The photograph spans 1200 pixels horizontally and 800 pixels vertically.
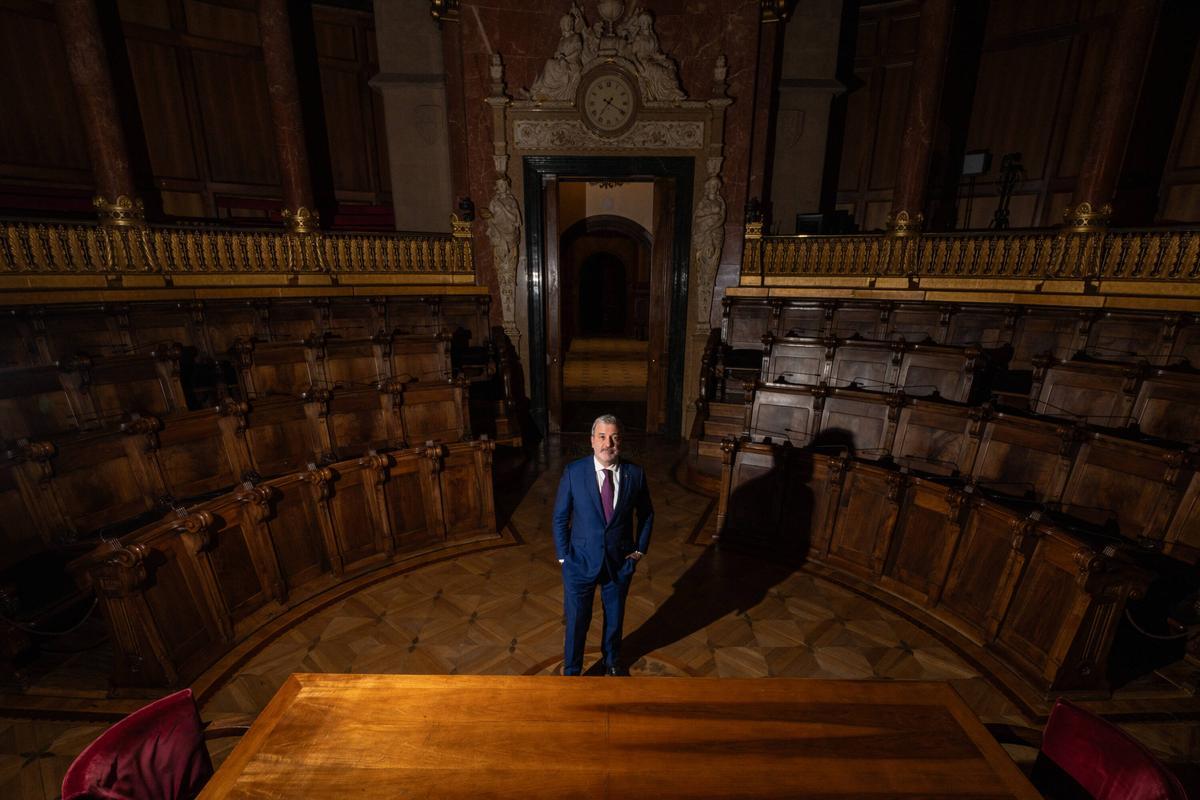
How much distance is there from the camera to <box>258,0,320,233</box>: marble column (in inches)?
218

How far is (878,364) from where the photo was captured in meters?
4.67

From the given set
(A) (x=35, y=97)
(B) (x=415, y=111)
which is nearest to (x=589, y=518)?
(B) (x=415, y=111)

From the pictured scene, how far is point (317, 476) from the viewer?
3.06 m

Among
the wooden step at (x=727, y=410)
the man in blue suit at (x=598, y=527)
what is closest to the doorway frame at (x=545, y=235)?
the wooden step at (x=727, y=410)

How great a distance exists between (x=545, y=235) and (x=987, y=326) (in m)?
4.89

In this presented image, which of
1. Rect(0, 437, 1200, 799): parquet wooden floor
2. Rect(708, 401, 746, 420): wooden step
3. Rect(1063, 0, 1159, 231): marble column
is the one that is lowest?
Rect(0, 437, 1200, 799): parquet wooden floor

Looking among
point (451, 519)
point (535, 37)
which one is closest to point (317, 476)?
point (451, 519)

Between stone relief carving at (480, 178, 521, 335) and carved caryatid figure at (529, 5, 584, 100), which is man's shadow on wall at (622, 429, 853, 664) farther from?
carved caryatid figure at (529, 5, 584, 100)

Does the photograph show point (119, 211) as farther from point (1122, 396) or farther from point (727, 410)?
point (1122, 396)

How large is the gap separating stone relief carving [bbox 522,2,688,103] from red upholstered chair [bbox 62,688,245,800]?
6.17 meters

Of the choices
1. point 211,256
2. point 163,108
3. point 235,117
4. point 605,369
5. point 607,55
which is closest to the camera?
point 211,256

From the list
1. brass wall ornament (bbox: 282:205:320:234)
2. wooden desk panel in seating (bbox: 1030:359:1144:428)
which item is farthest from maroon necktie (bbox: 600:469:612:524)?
brass wall ornament (bbox: 282:205:320:234)

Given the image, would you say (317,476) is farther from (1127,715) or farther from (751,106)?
(751,106)

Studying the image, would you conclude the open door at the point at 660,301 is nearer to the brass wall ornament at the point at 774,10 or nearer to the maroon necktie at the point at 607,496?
the brass wall ornament at the point at 774,10
